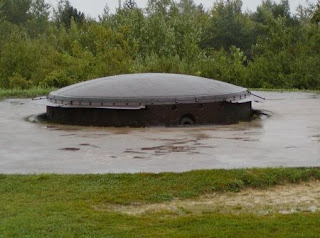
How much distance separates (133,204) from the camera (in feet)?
21.8

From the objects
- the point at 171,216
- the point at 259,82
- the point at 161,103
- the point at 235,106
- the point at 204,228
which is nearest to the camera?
the point at 204,228

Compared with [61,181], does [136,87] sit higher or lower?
higher

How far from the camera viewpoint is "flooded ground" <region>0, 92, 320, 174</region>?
8023 mm

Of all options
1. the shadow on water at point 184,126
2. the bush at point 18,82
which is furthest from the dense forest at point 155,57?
the shadow on water at point 184,126

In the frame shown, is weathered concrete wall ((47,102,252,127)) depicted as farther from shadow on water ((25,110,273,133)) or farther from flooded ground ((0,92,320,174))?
flooded ground ((0,92,320,174))

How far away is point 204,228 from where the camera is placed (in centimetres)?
570

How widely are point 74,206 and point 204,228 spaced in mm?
1389

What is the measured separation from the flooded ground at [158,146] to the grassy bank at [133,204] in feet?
1.44

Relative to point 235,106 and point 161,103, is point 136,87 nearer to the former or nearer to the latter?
point 161,103

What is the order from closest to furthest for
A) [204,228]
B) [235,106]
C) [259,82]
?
[204,228]
[235,106]
[259,82]

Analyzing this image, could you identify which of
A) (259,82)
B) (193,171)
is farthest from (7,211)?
(259,82)

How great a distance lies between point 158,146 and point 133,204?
9.45ft

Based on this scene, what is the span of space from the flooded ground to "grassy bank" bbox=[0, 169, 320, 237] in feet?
1.44

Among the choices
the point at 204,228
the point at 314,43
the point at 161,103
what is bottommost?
the point at 204,228
